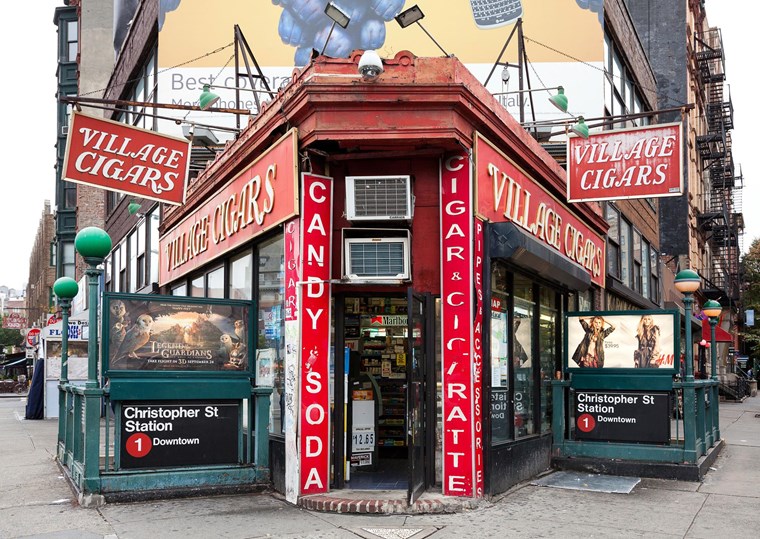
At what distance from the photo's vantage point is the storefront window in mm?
9594

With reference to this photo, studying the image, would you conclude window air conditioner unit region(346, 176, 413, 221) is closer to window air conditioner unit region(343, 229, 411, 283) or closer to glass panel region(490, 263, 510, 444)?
window air conditioner unit region(343, 229, 411, 283)

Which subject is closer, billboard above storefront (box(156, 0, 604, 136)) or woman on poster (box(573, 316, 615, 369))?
woman on poster (box(573, 316, 615, 369))

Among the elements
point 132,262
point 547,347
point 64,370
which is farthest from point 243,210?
point 132,262

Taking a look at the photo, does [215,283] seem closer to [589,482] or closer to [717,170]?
[589,482]

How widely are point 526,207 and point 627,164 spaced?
1485 mm

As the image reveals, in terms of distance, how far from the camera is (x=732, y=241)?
46.1m

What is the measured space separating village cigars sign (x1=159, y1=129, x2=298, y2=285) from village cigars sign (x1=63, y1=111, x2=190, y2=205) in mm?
878

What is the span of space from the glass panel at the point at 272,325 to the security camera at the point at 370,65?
242cm

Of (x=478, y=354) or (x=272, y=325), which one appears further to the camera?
(x=272, y=325)

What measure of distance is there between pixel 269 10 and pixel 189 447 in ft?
44.0

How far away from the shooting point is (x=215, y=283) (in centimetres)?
1288

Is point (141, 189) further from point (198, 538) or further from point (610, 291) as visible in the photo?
point (610, 291)

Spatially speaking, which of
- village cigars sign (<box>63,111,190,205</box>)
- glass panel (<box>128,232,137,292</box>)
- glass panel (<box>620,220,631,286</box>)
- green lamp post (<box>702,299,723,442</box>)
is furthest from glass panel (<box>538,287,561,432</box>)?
glass panel (<box>128,232,137,292</box>)

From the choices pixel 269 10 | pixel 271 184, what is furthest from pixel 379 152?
pixel 269 10
